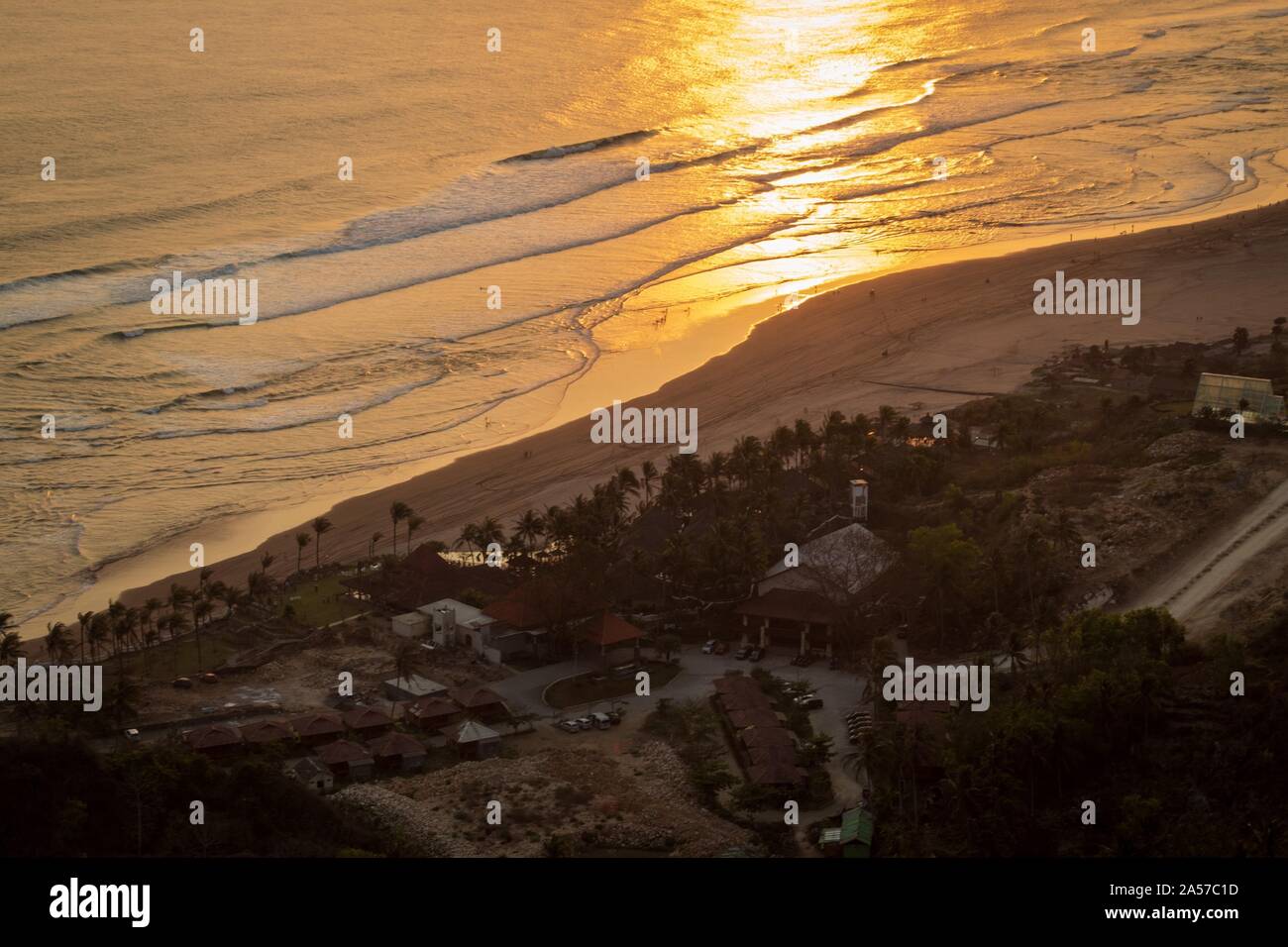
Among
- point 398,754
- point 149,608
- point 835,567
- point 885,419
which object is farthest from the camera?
point 885,419

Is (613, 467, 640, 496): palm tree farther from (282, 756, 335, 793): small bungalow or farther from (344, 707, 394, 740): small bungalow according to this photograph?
(282, 756, 335, 793): small bungalow

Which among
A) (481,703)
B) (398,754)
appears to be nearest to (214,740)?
(398,754)

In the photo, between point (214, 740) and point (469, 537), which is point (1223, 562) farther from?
point (214, 740)

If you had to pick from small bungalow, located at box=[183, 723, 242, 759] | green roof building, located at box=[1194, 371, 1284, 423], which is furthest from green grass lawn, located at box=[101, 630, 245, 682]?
green roof building, located at box=[1194, 371, 1284, 423]

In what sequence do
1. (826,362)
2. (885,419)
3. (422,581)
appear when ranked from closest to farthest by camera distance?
1. (422,581)
2. (885,419)
3. (826,362)

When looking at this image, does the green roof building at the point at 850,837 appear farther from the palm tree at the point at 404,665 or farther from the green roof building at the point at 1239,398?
the green roof building at the point at 1239,398

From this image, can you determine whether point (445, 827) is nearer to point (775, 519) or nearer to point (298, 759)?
point (298, 759)
